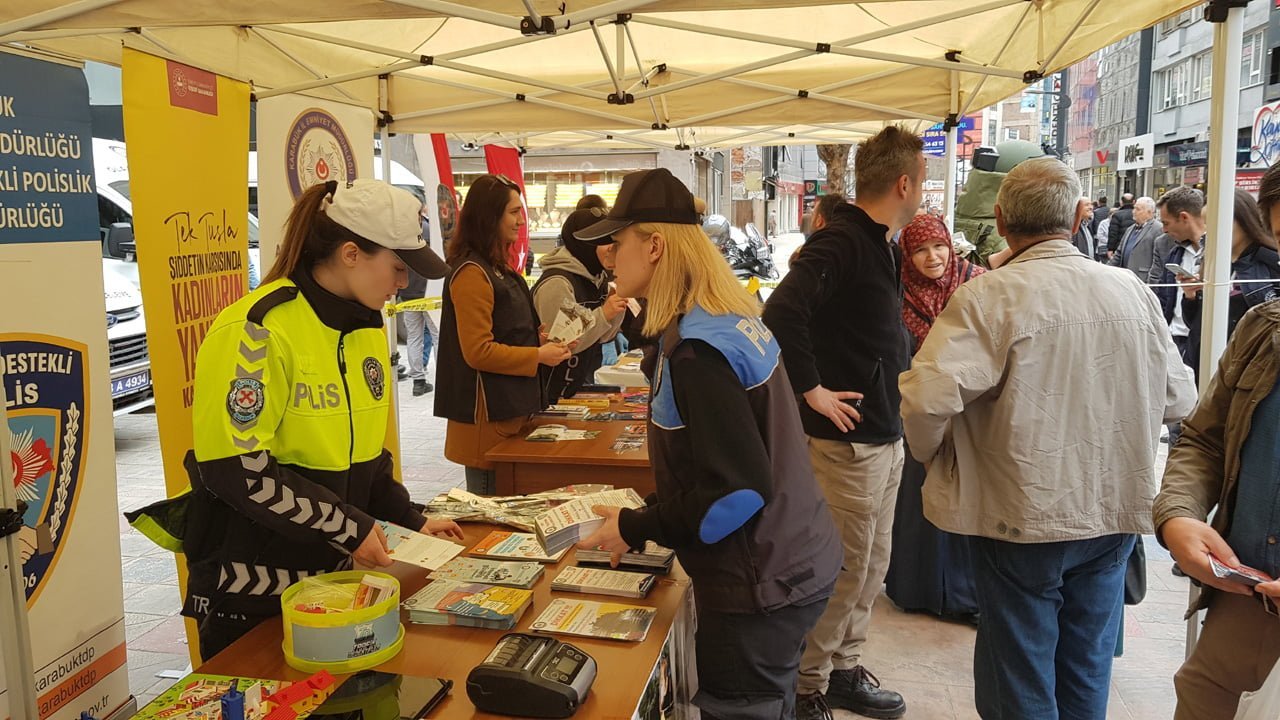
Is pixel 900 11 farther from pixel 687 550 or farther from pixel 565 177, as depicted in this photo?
pixel 565 177

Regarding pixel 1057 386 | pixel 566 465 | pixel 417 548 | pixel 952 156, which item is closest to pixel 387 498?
pixel 417 548

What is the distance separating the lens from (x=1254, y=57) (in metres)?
21.6

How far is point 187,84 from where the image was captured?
2.72 metres

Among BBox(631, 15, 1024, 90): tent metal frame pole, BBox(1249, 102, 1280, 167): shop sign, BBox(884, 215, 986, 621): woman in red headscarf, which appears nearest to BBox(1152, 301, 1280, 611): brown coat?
BBox(884, 215, 986, 621): woman in red headscarf

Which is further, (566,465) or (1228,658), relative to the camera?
(566,465)

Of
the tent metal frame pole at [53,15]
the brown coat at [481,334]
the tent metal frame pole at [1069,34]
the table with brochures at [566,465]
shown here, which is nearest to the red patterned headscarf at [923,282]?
the tent metal frame pole at [1069,34]

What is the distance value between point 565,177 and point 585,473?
13956mm

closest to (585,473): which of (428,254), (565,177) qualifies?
(428,254)

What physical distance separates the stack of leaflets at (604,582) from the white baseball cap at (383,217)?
703 millimetres

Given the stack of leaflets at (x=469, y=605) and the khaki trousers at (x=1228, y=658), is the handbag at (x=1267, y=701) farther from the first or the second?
the stack of leaflets at (x=469, y=605)

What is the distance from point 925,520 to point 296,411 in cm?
285

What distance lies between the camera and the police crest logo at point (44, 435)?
2.28 metres

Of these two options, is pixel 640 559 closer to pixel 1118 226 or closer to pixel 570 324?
pixel 570 324

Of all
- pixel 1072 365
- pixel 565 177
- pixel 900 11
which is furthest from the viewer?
pixel 565 177
